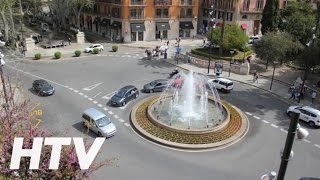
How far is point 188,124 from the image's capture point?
29.6 metres

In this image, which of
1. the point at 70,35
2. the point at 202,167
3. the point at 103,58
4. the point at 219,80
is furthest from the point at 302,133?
the point at 70,35

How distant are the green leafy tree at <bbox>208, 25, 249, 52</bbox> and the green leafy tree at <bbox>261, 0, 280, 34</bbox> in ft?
30.9

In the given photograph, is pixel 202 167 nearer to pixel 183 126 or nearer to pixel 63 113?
pixel 183 126

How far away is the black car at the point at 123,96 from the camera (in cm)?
3388

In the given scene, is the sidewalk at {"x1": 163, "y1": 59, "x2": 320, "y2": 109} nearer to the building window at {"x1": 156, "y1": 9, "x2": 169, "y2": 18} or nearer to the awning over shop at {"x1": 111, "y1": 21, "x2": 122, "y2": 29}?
the building window at {"x1": 156, "y1": 9, "x2": 169, "y2": 18}

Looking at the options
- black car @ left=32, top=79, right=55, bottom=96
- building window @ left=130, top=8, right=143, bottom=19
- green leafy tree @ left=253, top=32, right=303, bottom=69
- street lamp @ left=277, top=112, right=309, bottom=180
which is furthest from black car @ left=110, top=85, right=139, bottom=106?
building window @ left=130, top=8, right=143, bottom=19

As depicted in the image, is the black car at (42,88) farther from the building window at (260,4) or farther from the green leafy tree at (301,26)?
the building window at (260,4)

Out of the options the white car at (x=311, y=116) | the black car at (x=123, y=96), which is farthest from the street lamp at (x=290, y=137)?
the black car at (x=123, y=96)

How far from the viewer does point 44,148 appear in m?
15.5

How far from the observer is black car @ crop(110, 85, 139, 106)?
3388 centimetres

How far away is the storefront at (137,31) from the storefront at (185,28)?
26.5 feet

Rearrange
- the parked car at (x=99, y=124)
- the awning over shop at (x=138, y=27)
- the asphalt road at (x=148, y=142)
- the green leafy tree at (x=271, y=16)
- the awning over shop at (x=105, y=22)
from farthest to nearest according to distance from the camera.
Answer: the awning over shop at (x=105, y=22) → the awning over shop at (x=138, y=27) → the green leafy tree at (x=271, y=16) → the parked car at (x=99, y=124) → the asphalt road at (x=148, y=142)

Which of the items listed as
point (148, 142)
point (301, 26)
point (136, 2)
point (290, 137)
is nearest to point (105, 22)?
point (136, 2)

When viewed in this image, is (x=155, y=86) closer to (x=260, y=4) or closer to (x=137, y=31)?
(x=137, y=31)
